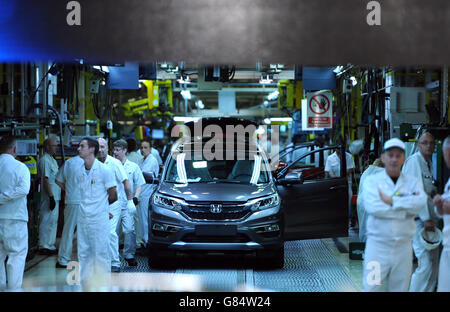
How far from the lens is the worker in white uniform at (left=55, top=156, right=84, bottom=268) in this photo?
359 inches

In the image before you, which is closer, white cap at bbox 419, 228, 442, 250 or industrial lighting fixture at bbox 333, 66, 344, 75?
white cap at bbox 419, 228, 442, 250

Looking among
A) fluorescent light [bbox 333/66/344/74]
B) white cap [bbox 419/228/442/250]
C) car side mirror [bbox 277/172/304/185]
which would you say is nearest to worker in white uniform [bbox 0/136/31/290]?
car side mirror [bbox 277/172/304/185]

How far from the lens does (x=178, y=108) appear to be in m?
29.8

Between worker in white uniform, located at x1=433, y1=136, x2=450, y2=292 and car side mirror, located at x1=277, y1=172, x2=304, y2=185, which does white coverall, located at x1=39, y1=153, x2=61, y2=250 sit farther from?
worker in white uniform, located at x1=433, y1=136, x2=450, y2=292

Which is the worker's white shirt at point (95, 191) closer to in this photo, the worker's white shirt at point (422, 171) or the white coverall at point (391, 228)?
the white coverall at point (391, 228)

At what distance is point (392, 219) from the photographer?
5637 mm

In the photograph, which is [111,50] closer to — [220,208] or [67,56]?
[67,56]

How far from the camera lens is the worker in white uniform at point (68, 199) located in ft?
29.9

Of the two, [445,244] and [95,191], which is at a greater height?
[95,191]

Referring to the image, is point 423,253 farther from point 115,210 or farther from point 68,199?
point 68,199

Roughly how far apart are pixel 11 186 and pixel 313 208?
4.64 meters

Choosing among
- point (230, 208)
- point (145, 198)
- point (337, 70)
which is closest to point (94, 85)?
point (145, 198)

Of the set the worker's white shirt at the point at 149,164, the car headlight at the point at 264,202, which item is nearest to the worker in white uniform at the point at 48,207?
the worker's white shirt at the point at 149,164

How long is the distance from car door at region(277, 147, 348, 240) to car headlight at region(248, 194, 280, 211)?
652mm
